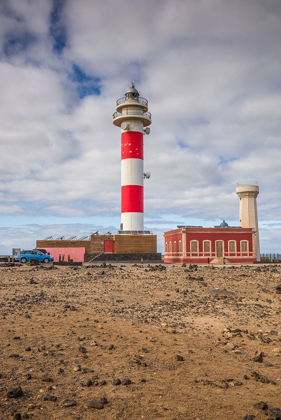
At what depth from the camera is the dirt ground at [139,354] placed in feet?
20.2

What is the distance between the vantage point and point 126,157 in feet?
149

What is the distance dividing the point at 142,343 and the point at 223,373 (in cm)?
232

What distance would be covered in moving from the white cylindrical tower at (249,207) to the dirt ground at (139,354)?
41045 mm

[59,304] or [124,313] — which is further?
[59,304]

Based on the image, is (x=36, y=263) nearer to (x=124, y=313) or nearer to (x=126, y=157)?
(x=126, y=157)

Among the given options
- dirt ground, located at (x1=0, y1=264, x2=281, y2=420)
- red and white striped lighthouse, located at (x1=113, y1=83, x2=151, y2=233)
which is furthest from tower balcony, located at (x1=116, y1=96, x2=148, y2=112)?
dirt ground, located at (x1=0, y1=264, x2=281, y2=420)

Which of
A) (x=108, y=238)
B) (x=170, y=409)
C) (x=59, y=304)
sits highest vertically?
(x=108, y=238)

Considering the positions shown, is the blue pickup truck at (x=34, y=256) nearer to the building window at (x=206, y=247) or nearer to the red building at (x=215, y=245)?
the red building at (x=215, y=245)

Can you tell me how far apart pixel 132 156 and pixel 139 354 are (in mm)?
38043

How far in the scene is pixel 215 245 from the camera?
45.6 meters

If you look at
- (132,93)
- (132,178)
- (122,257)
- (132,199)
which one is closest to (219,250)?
(122,257)

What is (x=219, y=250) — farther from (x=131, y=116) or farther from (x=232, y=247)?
(x=131, y=116)

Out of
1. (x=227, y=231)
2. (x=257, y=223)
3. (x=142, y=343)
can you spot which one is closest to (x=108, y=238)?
(x=227, y=231)

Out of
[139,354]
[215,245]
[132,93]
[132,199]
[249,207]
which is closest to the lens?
[139,354]
